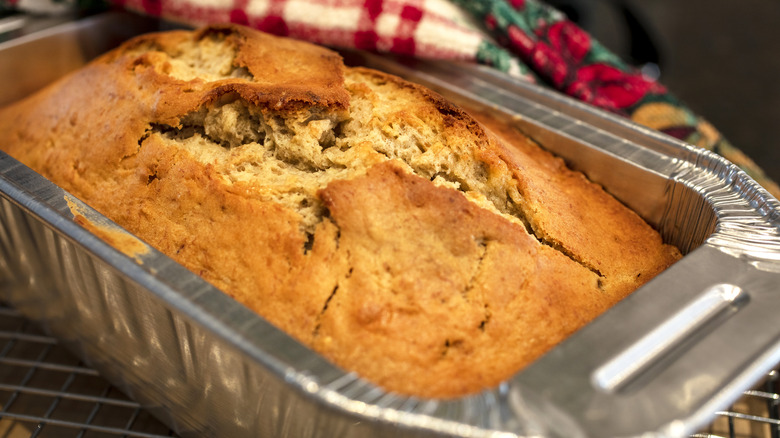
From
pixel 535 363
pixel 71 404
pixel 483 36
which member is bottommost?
pixel 71 404

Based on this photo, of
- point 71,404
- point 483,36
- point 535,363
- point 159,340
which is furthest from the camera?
point 483,36

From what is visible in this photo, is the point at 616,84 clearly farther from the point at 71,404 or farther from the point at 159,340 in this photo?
the point at 71,404

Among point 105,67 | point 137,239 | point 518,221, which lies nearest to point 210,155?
point 137,239

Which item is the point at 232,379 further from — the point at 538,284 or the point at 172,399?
the point at 538,284

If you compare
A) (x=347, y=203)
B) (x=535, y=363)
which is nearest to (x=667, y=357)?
(x=535, y=363)

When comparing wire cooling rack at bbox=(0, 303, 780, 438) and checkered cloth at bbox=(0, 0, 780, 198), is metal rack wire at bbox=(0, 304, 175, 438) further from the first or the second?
checkered cloth at bbox=(0, 0, 780, 198)

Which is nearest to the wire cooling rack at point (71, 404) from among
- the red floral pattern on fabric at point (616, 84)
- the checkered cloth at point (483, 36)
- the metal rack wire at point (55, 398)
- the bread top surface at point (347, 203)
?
the metal rack wire at point (55, 398)
